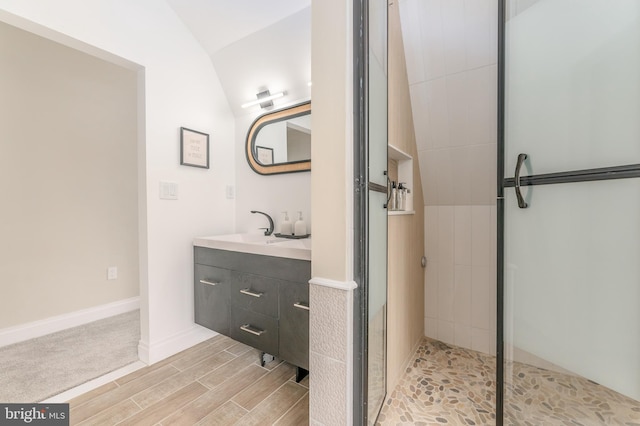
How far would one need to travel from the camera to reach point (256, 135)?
90.6 inches

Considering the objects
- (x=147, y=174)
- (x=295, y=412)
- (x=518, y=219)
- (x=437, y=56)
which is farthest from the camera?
(x=147, y=174)

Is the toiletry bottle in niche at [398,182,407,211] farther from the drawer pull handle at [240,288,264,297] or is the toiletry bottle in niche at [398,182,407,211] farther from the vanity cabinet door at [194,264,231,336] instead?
the vanity cabinet door at [194,264,231,336]

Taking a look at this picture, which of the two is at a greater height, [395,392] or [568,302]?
[568,302]

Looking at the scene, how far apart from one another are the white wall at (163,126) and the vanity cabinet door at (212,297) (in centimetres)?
10

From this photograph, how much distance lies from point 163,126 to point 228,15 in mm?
906

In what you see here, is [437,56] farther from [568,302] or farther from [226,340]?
[226,340]

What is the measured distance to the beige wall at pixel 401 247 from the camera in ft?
4.95

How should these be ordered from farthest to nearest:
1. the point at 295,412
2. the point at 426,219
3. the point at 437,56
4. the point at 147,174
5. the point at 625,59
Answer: the point at 426,219, the point at 147,174, the point at 437,56, the point at 295,412, the point at 625,59

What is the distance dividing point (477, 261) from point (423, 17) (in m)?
1.57

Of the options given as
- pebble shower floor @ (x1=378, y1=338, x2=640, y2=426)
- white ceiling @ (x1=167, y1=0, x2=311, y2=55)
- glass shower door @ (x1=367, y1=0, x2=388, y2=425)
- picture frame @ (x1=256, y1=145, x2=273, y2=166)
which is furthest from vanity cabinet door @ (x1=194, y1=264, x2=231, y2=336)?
white ceiling @ (x1=167, y1=0, x2=311, y2=55)

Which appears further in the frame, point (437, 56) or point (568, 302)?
point (437, 56)

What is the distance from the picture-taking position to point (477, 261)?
6.39ft

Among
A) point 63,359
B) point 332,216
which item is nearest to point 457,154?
point 332,216

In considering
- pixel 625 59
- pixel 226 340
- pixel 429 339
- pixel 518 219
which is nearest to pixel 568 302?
pixel 518 219
